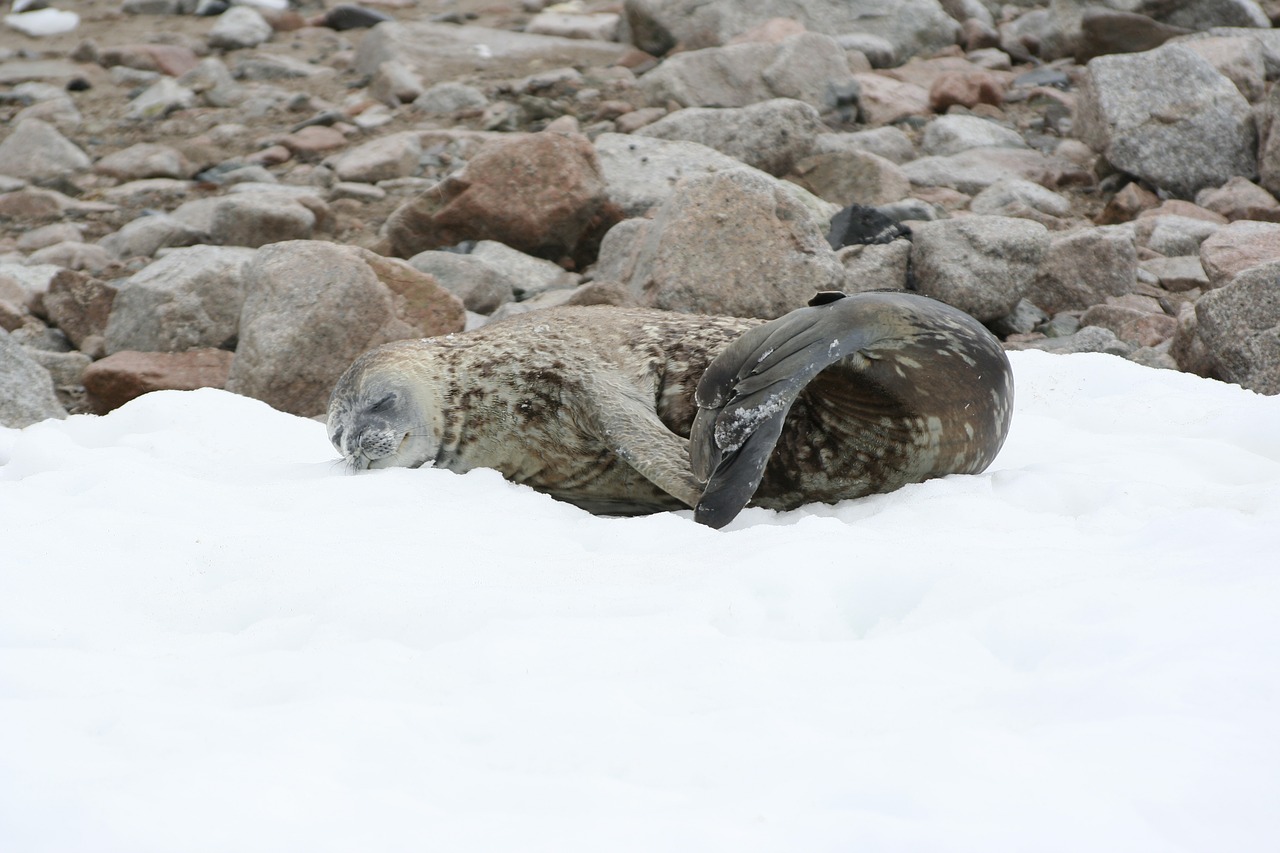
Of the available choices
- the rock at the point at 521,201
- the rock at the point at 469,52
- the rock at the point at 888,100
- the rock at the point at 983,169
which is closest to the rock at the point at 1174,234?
the rock at the point at 983,169

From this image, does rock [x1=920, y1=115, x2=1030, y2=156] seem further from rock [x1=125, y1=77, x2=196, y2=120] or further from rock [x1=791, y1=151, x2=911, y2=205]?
rock [x1=125, y1=77, x2=196, y2=120]

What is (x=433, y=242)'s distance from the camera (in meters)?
8.12

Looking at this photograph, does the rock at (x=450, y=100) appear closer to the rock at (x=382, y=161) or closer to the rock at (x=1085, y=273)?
the rock at (x=382, y=161)

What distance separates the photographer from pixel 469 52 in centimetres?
1355

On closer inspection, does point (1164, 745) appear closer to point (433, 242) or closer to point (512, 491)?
point (512, 491)

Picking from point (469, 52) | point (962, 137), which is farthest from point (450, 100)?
point (962, 137)

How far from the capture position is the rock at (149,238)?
8.98m

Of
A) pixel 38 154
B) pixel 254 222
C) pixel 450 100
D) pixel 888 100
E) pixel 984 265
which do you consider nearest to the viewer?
pixel 984 265

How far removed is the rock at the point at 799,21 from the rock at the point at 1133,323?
7.54 metres

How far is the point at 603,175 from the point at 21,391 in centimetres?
410

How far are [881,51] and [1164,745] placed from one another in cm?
1250

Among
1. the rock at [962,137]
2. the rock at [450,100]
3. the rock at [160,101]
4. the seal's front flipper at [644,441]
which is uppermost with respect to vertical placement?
the seal's front flipper at [644,441]

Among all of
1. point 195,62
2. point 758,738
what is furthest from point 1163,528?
point 195,62

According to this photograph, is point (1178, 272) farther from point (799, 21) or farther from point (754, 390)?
point (799, 21)
